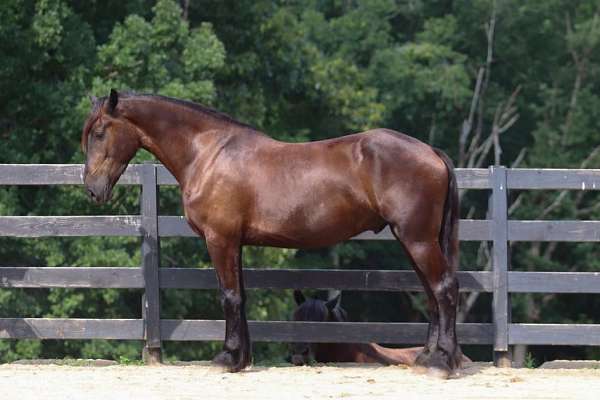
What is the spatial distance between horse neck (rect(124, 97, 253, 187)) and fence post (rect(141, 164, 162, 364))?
428 mm

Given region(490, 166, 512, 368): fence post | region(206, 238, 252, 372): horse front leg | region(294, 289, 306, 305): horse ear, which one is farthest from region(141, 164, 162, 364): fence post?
region(490, 166, 512, 368): fence post

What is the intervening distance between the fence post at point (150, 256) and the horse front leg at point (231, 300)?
2.75 feet

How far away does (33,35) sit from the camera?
1589cm

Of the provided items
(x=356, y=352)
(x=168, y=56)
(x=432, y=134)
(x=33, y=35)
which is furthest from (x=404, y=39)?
(x=356, y=352)

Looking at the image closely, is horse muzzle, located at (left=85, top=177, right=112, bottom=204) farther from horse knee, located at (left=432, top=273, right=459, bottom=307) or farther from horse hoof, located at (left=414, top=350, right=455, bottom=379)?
horse hoof, located at (left=414, top=350, right=455, bottom=379)

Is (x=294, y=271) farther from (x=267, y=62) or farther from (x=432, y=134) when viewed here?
(x=432, y=134)

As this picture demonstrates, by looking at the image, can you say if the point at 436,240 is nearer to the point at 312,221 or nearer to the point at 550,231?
the point at 312,221

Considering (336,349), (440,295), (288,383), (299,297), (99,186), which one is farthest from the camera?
(299,297)

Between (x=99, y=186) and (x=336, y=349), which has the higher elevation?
(x=99, y=186)

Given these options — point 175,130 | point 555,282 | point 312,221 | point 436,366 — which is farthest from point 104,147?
point 555,282

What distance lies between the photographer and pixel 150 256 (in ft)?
28.1

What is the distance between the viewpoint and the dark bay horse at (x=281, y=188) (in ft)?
24.7

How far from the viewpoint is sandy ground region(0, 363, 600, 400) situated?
6.90 metres

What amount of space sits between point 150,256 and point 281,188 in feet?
4.49
